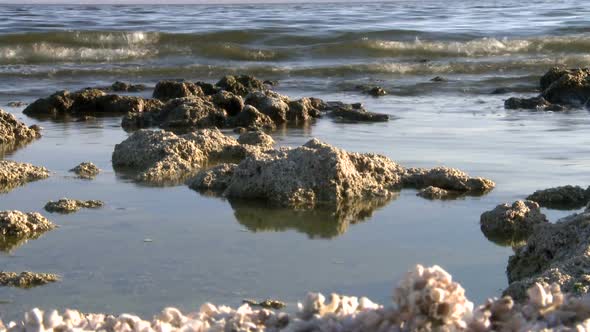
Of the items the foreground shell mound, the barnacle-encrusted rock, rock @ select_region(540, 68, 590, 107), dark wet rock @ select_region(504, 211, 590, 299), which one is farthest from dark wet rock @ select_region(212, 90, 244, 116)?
dark wet rock @ select_region(504, 211, 590, 299)

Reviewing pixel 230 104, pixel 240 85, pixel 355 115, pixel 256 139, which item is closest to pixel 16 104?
pixel 240 85

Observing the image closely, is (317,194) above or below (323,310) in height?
below

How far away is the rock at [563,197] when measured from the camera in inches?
206

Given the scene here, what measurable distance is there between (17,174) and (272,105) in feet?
10.8

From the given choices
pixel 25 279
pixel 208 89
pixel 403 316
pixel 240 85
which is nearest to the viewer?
pixel 403 316

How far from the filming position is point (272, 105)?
888 centimetres

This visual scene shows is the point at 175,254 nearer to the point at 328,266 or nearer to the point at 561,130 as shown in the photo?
the point at 328,266

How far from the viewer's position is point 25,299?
12.2ft

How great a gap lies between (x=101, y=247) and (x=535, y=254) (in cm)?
183

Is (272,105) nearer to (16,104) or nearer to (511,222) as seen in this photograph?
(16,104)

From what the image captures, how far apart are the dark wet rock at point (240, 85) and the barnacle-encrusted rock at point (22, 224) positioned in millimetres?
6239

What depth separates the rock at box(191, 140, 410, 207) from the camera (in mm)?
5281

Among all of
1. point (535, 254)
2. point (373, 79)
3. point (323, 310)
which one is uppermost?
point (323, 310)

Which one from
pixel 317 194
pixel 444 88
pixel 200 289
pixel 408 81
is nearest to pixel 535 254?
pixel 200 289
